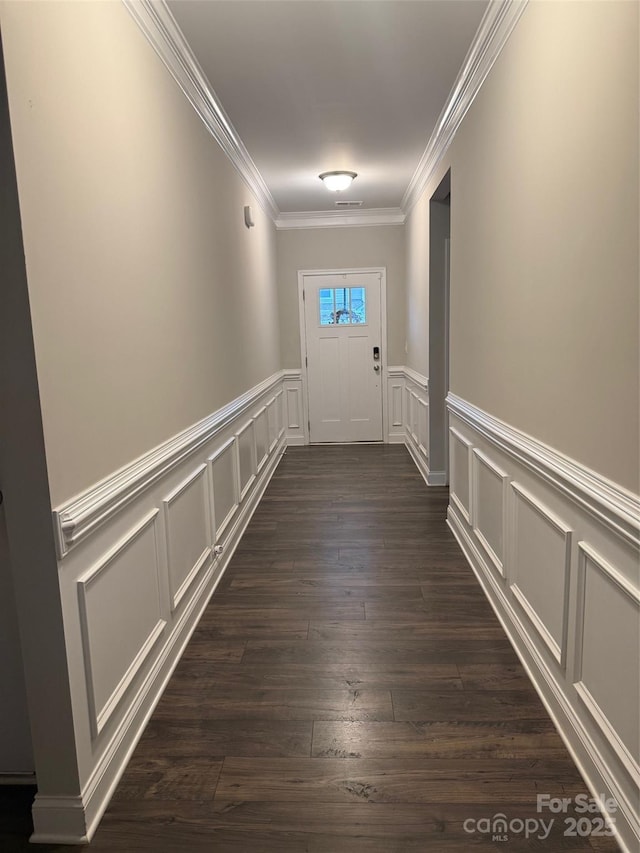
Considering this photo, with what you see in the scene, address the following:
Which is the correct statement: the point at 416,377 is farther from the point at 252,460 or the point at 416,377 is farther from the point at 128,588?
the point at 128,588

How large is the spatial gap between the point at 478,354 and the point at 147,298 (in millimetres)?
1686

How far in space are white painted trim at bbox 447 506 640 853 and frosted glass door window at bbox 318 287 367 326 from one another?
4.04 metres

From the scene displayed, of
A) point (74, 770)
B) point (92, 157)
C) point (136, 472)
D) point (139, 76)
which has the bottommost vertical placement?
point (74, 770)

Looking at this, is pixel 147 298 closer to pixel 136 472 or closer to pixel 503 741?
pixel 136 472

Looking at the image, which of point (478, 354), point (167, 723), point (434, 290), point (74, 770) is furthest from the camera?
point (434, 290)

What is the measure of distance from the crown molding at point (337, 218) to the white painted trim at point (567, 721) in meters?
4.42

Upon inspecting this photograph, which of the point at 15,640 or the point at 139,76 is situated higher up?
the point at 139,76

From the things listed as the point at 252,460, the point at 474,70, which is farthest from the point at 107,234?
the point at 252,460

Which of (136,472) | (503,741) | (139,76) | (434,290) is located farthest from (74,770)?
(434,290)

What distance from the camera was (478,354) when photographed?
2.84m

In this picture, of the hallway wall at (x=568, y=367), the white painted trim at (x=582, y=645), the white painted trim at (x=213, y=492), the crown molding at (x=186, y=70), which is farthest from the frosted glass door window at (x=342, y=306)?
the white painted trim at (x=582, y=645)

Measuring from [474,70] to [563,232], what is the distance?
1.48m

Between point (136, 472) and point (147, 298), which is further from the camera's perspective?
point (147, 298)

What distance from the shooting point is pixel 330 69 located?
2688 mm
